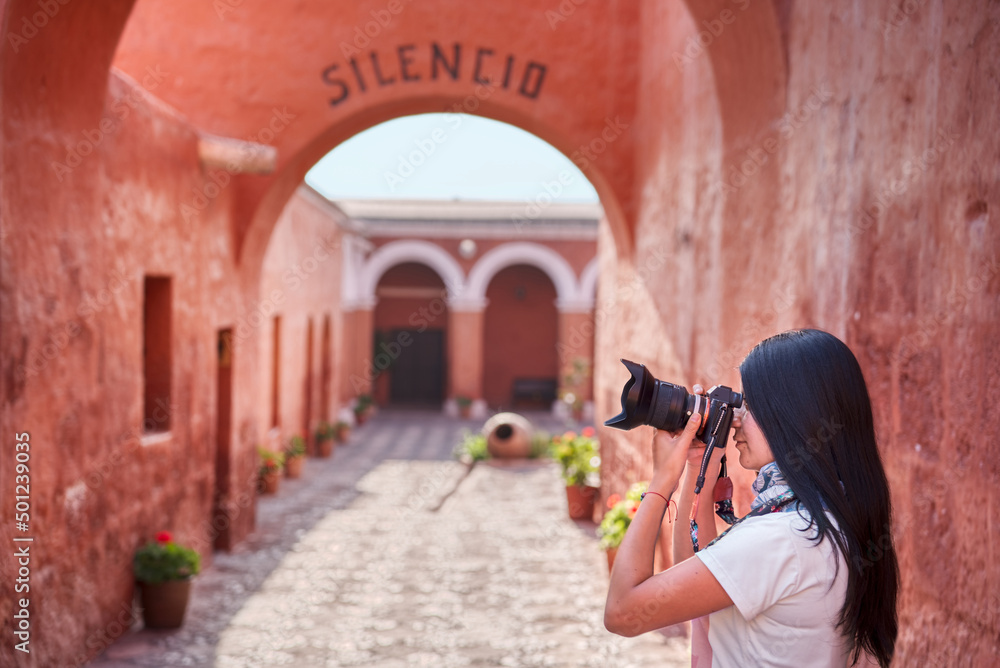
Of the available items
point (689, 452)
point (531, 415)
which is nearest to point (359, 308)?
point (531, 415)

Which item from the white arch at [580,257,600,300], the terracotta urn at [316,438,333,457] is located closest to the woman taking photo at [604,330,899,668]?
the terracotta urn at [316,438,333,457]

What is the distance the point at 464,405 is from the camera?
19.2 m

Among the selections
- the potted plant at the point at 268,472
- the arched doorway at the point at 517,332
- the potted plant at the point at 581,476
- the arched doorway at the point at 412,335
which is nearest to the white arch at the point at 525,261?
the arched doorway at the point at 517,332

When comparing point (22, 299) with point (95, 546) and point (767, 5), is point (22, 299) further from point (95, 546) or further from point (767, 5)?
point (767, 5)

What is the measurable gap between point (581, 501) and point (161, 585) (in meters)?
4.74

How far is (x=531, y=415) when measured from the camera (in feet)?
65.5

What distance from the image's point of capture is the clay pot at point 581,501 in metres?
9.30

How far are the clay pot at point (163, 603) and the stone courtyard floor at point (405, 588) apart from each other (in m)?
0.08

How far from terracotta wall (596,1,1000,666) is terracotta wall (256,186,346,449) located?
7134mm

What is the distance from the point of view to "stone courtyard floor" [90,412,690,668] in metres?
5.47

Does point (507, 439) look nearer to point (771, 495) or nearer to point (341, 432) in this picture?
point (341, 432)

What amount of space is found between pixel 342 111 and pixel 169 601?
430 centimetres

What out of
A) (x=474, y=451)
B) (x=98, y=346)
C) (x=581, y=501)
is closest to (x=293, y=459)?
(x=474, y=451)

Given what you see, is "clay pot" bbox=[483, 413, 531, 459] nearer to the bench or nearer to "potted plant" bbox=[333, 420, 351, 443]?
"potted plant" bbox=[333, 420, 351, 443]
